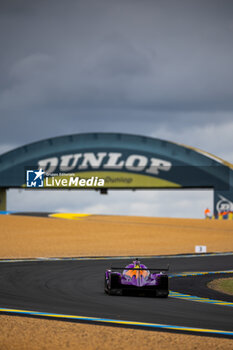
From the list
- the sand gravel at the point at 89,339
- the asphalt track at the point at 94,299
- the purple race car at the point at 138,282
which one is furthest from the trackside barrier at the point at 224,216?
the sand gravel at the point at 89,339

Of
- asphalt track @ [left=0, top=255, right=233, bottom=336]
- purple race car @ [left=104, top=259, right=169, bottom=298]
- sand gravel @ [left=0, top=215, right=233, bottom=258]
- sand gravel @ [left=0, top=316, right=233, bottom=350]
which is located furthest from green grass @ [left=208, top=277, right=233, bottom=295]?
sand gravel @ [left=0, top=215, right=233, bottom=258]

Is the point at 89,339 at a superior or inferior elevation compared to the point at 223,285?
superior

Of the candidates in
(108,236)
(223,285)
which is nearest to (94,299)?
(223,285)

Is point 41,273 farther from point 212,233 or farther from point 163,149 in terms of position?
point 163,149

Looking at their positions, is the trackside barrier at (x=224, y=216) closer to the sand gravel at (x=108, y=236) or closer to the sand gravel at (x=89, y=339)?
the sand gravel at (x=108, y=236)

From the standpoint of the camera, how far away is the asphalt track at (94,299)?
48.1 ft

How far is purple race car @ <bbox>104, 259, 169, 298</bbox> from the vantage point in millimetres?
18825

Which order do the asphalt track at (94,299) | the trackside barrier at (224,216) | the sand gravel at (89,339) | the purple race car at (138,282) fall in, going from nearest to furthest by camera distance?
the sand gravel at (89,339) → the asphalt track at (94,299) → the purple race car at (138,282) → the trackside barrier at (224,216)

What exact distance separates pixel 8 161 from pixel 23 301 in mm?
56114

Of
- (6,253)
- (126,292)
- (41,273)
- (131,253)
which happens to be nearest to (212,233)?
(131,253)

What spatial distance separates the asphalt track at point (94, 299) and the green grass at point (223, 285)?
44 cm

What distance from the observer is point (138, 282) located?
18.9 m

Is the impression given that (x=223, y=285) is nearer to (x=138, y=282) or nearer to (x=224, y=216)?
(x=138, y=282)

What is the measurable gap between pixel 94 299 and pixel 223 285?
697cm
